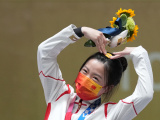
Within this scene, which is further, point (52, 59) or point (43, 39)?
point (43, 39)

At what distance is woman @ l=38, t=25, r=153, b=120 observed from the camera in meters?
1.40

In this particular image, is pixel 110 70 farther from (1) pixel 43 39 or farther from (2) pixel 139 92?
(1) pixel 43 39

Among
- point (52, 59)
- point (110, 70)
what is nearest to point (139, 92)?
point (110, 70)

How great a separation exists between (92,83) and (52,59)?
10.1 inches

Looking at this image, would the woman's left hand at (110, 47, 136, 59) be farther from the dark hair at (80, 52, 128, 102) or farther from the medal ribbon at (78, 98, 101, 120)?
the medal ribbon at (78, 98, 101, 120)

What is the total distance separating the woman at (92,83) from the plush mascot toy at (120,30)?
0.17ft

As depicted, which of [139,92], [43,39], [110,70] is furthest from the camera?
[43,39]

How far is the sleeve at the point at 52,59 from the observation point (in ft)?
4.99

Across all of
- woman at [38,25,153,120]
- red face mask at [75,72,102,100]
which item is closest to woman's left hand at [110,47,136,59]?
woman at [38,25,153,120]

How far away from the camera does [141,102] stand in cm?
138

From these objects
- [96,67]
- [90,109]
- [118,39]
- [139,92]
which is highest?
[118,39]

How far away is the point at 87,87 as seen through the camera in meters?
1.46

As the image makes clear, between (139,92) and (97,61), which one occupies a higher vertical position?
(97,61)

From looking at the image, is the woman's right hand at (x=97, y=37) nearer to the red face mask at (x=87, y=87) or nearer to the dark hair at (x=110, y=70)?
the dark hair at (x=110, y=70)
